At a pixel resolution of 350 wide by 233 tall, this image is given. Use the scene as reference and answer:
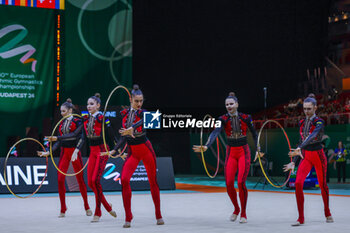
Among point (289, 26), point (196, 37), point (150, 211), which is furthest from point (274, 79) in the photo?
point (150, 211)

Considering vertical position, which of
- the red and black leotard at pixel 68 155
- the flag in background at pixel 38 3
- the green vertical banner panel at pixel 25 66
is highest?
the flag in background at pixel 38 3

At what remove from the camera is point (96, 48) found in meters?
21.2

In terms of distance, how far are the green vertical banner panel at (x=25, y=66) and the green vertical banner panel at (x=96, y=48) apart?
789 mm

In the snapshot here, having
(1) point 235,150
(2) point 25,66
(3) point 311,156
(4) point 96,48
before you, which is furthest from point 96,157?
(4) point 96,48

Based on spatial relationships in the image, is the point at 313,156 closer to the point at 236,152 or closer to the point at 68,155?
the point at 236,152

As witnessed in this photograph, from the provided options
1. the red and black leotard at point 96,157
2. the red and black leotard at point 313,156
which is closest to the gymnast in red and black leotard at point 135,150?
the red and black leotard at point 96,157

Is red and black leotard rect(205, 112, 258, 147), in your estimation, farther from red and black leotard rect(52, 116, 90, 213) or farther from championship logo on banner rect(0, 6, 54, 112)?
championship logo on banner rect(0, 6, 54, 112)

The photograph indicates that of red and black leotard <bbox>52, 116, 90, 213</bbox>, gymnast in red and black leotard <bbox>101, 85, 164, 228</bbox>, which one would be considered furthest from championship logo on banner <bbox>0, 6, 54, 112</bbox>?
gymnast in red and black leotard <bbox>101, 85, 164, 228</bbox>

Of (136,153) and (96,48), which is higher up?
(96,48)

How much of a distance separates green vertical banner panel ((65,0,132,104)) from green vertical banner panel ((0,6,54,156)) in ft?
2.59

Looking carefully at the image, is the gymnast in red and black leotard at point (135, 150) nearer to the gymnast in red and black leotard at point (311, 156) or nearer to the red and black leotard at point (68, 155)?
the red and black leotard at point (68, 155)

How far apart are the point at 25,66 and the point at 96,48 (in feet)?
9.16

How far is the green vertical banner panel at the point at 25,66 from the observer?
20.1 m

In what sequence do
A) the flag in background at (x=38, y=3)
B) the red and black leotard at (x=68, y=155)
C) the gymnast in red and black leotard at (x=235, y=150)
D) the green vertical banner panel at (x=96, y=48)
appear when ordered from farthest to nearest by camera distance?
the green vertical banner panel at (x=96, y=48)
the flag in background at (x=38, y=3)
the red and black leotard at (x=68, y=155)
the gymnast in red and black leotard at (x=235, y=150)
